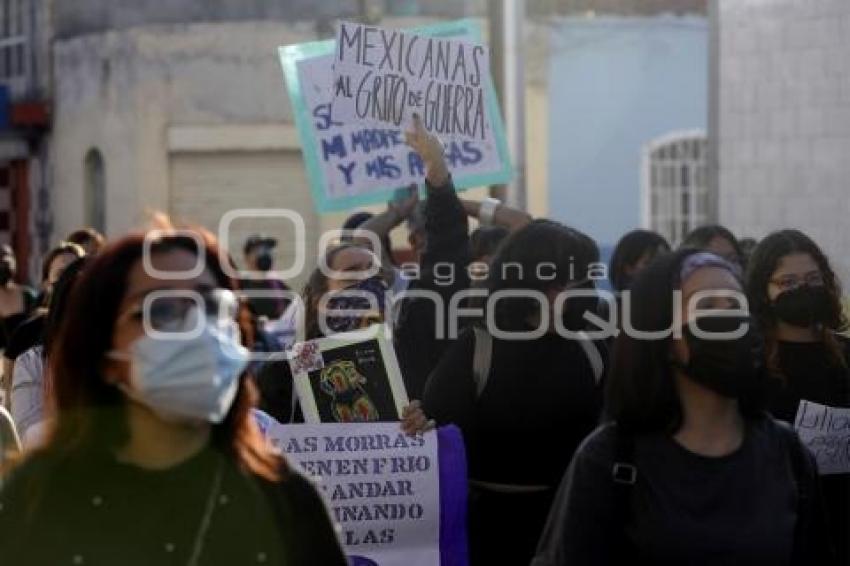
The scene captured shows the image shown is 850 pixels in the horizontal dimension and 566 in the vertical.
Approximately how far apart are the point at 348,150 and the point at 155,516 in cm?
638

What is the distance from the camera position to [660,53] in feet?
74.9

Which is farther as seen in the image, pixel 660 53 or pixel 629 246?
pixel 660 53

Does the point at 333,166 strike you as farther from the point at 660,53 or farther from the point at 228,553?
the point at 660,53

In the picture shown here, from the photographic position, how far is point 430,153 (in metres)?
8.34

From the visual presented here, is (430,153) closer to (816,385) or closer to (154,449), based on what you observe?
(816,385)

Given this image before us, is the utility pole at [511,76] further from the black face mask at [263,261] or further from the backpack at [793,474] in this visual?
the backpack at [793,474]

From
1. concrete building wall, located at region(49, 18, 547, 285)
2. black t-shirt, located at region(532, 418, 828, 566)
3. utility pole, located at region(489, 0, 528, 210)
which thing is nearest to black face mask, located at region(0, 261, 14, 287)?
utility pole, located at region(489, 0, 528, 210)

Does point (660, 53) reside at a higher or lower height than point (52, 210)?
higher

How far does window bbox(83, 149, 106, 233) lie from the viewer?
2347 centimetres

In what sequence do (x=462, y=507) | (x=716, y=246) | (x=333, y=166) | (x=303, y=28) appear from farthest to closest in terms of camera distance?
(x=303, y=28) < (x=333, y=166) < (x=716, y=246) < (x=462, y=507)

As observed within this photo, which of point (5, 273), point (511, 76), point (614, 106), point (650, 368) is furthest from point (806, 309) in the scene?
point (614, 106)

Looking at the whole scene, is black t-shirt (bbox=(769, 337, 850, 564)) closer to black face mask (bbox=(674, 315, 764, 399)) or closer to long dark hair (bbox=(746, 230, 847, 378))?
long dark hair (bbox=(746, 230, 847, 378))

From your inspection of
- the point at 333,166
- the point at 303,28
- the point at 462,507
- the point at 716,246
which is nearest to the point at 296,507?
the point at 462,507

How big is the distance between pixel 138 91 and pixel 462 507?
658 inches
